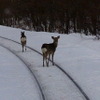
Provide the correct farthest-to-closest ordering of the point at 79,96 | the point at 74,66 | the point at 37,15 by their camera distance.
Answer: the point at 37,15 → the point at 74,66 → the point at 79,96

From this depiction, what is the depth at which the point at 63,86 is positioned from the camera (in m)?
15.2

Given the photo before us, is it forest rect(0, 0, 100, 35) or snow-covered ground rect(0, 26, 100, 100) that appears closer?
snow-covered ground rect(0, 26, 100, 100)

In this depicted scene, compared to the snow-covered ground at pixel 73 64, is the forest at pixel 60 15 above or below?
above

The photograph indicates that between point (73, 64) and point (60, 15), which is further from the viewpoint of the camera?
point (60, 15)

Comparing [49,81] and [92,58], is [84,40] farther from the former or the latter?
[49,81]

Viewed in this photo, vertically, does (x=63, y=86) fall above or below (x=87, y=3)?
below

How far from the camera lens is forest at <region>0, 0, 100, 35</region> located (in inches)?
1656

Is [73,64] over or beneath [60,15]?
beneath

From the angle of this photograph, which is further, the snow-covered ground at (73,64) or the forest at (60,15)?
the forest at (60,15)

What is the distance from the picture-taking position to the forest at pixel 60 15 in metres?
42.1

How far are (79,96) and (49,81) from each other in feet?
9.36

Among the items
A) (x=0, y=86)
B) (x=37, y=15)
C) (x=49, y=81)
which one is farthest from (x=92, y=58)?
(x=37, y=15)

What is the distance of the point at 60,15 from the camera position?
4606 centimetres

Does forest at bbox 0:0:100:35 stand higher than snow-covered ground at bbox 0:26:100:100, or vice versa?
forest at bbox 0:0:100:35
